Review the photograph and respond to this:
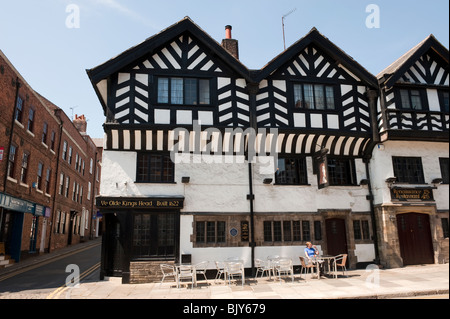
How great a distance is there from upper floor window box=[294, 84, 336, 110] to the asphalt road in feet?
38.0

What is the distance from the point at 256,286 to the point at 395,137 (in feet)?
28.7

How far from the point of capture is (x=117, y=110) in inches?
507

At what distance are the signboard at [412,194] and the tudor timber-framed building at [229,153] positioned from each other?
100cm

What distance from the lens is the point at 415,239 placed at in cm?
1398

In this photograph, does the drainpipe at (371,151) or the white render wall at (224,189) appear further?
the drainpipe at (371,151)

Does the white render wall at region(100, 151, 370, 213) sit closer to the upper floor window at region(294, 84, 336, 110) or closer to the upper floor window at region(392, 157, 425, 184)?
the upper floor window at region(392, 157, 425, 184)

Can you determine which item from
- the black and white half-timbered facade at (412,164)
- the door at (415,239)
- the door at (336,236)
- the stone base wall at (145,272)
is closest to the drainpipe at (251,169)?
the door at (336,236)

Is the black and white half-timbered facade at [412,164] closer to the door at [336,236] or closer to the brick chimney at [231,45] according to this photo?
the door at [336,236]

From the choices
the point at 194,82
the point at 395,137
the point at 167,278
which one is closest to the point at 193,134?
the point at 194,82

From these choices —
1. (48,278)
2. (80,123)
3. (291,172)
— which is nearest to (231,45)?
(291,172)

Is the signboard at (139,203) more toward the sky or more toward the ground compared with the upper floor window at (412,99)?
more toward the ground

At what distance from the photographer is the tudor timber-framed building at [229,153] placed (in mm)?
12617

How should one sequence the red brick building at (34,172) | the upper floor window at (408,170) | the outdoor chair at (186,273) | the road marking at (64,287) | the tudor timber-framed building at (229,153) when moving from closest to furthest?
the road marking at (64,287)
the outdoor chair at (186,273)
the tudor timber-framed building at (229,153)
the upper floor window at (408,170)
the red brick building at (34,172)

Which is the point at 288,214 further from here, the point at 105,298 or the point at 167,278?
the point at 105,298
